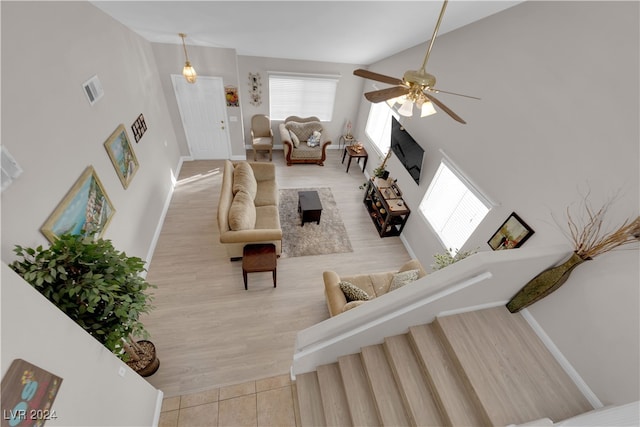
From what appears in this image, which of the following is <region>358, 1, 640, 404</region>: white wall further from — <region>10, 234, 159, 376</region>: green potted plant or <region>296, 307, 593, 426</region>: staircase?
<region>10, 234, 159, 376</region>: green potted plant

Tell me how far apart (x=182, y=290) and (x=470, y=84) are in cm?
486

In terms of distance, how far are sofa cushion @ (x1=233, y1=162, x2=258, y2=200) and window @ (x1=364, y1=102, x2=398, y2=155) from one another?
3.02 metres

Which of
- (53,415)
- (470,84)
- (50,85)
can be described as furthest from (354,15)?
(53,415)

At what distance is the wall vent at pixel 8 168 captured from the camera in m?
1.82

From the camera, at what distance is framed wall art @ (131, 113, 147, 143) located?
393 centimetres

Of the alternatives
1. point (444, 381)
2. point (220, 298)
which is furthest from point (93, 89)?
point (444, 381)

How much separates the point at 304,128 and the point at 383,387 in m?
6.07

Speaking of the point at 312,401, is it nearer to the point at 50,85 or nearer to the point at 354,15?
→ the point at 50,85

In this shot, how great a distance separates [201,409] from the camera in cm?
273

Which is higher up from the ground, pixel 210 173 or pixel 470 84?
pixel 470 84

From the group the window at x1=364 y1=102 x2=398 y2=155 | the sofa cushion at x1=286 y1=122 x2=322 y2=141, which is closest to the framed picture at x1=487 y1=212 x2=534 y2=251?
the window at x1=364 y1=102 x2=398 y2=155

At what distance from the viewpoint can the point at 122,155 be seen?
347cm

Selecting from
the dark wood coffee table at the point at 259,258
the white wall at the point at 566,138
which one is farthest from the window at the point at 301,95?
the dark wood coffee table at the point at 259,258

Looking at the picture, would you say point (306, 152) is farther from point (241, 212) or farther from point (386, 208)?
point (241, 212)
